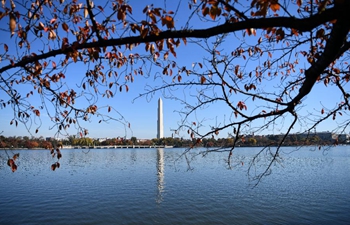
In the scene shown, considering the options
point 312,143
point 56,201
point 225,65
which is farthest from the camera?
point 56,201

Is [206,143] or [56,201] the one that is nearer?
[206,143]

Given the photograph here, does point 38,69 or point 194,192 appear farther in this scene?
point 194,192

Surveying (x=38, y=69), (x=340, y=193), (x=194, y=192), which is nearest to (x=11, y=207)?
(x=194, y=192)

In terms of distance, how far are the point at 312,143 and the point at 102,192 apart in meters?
14.2

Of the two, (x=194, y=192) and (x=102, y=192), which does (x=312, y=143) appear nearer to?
(x=194, y=192)

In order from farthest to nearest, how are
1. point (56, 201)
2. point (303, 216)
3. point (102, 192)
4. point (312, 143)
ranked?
point (102, 192), point (56, 201), point (303, 216), point (312, 143)

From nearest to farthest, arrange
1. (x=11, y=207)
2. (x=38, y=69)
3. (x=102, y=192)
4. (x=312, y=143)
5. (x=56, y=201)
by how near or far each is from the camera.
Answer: (x=38, y=69) → (x=312, y=143) → (x=11, y=207) → (x=56, y=201) → (x=102, y=192)

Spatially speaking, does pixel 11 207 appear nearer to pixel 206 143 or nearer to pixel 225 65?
pixel 206 143

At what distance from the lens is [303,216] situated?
1140cm

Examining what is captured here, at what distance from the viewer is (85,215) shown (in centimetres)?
1195

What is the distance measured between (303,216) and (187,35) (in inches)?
471

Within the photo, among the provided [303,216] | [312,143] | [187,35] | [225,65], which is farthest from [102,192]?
[187,35]

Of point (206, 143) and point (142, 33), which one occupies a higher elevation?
point (142, 33)

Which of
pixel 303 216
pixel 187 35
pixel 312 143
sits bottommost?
pixel 303 216
